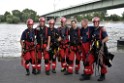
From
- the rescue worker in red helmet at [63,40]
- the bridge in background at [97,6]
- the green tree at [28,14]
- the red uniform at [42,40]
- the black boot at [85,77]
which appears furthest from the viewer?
the green tree at [28,14]

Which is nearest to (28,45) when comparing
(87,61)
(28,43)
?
(28,43)

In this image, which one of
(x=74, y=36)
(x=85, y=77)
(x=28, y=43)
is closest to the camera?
(x=85, y=77)

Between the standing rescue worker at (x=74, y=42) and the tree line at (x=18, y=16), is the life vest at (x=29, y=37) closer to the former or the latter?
the standing rescue worker at (x=74, y=42)

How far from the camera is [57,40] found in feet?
33.2

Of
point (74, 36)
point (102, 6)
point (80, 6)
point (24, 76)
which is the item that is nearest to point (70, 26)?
point (74, 36)

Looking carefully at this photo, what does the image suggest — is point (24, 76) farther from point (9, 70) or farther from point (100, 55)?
point (100, 55)

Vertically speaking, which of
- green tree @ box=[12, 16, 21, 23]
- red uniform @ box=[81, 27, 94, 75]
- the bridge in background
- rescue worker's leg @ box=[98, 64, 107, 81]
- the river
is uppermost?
the bridge in background

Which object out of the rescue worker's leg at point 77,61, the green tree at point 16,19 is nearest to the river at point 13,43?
the rescue worker's leg at point 77,61

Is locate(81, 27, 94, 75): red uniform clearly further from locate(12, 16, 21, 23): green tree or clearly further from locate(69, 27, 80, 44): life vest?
locate(12, 16, 21, 23): green tree

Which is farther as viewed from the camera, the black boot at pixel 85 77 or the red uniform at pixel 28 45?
the red uniform at pixel 28 45

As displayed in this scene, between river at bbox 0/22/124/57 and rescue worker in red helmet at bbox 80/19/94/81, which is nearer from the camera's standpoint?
rescue worker in red helmet at bbox 80/19/94/81

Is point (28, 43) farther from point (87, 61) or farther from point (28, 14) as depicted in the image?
point (28, 14)

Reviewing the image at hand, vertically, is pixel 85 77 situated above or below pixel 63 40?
below

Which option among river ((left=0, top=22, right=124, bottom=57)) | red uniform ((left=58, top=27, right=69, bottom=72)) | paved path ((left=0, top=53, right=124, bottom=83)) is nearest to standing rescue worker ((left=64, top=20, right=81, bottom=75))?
red uniform ((left=58, top=27, right=69, bottom=72))
